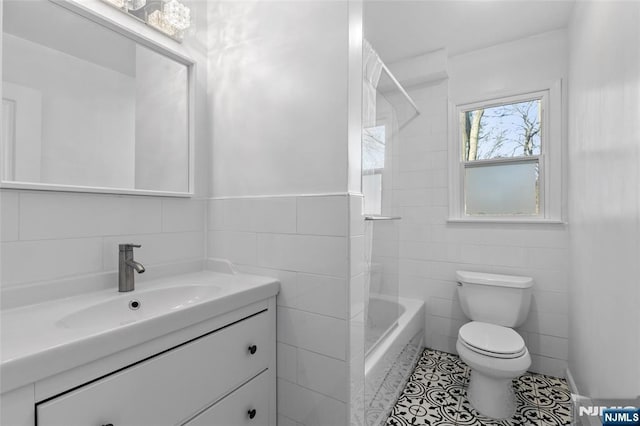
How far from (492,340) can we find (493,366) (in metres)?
0.18

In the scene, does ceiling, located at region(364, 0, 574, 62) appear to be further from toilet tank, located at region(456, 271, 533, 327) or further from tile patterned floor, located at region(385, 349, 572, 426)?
tile patterned floor, located at region(385, 349, 572, 426)

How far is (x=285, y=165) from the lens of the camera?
53.0 inches

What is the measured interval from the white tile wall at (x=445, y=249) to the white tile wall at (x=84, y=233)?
132 cm

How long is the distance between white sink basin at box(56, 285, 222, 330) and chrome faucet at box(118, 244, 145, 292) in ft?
0.11

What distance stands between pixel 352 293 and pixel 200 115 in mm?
1190

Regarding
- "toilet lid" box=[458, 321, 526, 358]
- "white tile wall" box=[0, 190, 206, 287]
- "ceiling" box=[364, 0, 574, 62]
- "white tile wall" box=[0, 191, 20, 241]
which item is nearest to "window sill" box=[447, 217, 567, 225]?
"toilet lid" box=[458, 321, 526, 358]

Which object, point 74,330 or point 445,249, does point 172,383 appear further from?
point 445,249

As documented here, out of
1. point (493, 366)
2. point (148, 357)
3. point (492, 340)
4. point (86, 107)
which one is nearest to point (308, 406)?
point (148, 357)

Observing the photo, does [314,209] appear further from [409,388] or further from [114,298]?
[409,388]

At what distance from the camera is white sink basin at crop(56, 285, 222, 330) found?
3.24 feet

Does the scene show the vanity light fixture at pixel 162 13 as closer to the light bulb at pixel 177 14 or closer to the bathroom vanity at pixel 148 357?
the light bulb at pixel 177 14

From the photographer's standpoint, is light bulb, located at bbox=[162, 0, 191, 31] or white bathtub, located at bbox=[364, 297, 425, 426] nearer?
light bulb, located at bbox=[162, 0, 191, 31]

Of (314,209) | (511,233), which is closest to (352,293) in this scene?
(314,209)

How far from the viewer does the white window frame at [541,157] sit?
2.20 m
